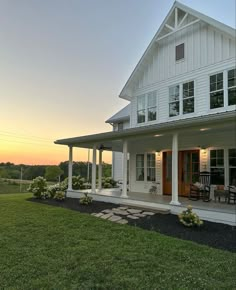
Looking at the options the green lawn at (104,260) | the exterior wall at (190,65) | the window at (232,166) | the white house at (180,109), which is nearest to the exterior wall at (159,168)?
the white house at (180,109)

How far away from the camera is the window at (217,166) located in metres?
9.73

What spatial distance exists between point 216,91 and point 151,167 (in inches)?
180

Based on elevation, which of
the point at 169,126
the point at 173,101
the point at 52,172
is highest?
the point at 173,101

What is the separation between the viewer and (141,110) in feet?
40.7

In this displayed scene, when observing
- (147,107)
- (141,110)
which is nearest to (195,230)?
(147,107)

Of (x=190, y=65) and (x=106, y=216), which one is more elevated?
(x=190, y=65)

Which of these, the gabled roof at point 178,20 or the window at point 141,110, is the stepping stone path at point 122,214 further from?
the gabled roof at point 178,20

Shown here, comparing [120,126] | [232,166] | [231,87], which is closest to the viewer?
[231,87]

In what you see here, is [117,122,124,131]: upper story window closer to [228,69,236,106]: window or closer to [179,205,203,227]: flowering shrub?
[228,69,236,106]: window

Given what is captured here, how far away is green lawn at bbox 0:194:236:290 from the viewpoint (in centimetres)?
363

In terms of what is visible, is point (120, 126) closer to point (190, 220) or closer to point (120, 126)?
point (120, 126)

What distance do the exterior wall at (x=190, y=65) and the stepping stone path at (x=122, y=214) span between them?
4.28m

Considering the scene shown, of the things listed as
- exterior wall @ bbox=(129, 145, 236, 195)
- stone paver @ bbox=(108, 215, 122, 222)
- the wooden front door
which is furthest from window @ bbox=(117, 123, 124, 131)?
stone paver @ bbox=(108, 215, 122, 222)

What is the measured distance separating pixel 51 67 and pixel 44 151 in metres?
17.4
